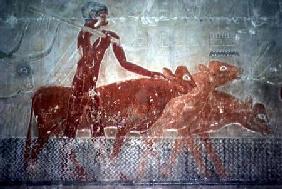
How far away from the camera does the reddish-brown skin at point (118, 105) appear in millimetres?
6949

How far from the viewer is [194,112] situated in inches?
274

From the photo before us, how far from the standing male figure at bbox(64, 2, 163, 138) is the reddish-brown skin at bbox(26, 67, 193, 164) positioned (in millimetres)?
82

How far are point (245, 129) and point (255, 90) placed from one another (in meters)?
0.65

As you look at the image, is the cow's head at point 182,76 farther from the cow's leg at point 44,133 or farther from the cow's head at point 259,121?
the cow's leg at point 44,133

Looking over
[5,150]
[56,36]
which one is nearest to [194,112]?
[56,36]

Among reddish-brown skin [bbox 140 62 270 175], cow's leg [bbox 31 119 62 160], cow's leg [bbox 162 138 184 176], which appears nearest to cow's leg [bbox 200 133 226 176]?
reddish-brown skin [bbox 140 62 270 175]

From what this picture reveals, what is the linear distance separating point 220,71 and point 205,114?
750 millimetres

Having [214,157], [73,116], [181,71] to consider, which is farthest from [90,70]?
[214,157]

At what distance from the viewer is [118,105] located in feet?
23.0

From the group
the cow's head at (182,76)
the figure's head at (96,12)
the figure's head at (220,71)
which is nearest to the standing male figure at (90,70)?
the figure's head at (96,12)

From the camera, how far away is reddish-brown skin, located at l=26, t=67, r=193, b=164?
22.8ft

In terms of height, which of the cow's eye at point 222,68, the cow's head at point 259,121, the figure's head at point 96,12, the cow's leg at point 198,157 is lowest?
the cow's leg at point 198,157

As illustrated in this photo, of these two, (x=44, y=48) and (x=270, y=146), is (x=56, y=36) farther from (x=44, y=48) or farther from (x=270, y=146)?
(x=270, y=146)

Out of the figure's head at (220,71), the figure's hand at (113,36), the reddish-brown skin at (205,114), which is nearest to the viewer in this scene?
the reddish-brown skin at (205,114)
